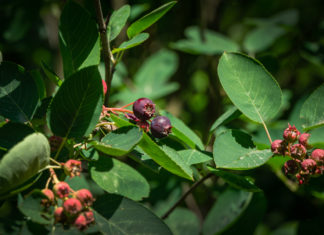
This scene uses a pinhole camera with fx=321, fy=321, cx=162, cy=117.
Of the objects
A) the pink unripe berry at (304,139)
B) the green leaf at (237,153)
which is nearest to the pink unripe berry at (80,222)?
the green leaf at (237,153)

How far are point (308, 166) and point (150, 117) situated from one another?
437mm

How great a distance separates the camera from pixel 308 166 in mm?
830

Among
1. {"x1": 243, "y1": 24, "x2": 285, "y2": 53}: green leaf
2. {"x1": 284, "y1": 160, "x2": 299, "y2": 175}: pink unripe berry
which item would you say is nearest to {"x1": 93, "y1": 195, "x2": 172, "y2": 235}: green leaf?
{"x1": 284, "y1": 160, "x2": 299, "y2": 175}: pink unripe berry

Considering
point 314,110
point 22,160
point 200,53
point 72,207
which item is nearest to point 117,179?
point 72,207

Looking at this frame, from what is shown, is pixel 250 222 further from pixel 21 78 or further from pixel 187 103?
pixel 187 103

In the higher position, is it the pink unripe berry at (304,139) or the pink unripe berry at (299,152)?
the pink unripe berry at (304,139)

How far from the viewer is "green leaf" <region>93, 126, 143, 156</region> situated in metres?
0.74

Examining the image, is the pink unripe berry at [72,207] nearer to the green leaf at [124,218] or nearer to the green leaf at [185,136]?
the green leaf at [124,218]

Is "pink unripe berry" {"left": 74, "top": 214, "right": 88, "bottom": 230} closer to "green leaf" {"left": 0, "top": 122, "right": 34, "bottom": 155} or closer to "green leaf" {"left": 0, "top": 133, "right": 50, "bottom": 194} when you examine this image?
"green leaf" {"left": 0, "top": 133, "right": 50, "bottom": 194}

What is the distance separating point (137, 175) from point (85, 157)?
19cm

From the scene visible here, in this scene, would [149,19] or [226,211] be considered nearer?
[149,19]

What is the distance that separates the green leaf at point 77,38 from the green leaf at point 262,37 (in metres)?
1.55

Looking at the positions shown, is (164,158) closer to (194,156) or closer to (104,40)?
(194,156)

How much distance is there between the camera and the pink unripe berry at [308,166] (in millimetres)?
831
